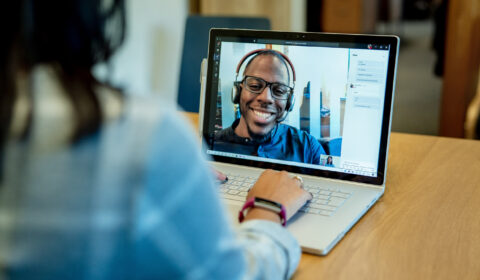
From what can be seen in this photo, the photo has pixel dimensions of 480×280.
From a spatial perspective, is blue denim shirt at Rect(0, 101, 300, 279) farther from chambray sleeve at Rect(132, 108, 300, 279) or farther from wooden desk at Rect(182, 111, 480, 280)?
wooden desk at Rect(182, 111, 480, 280)

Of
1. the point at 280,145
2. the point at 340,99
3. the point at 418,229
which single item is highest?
the point at 340,99

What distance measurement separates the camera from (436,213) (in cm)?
98

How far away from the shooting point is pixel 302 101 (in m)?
1.09

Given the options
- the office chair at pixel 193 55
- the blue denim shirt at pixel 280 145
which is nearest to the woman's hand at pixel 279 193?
the blue denim shirt at pixel 280 145

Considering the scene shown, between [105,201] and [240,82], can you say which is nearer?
[105,201]

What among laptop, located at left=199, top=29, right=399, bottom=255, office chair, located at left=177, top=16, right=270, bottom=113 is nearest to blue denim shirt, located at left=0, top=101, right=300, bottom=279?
laptop, located at left=199, top=29, right=399, bottom=255

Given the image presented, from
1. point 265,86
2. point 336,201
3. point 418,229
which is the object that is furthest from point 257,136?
point 418,229

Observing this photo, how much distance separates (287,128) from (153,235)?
2.12ft

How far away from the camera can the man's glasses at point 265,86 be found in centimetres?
110

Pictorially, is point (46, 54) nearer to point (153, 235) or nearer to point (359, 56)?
point (153, 235)

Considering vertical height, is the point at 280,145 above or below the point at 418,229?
above

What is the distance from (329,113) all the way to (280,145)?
13cm

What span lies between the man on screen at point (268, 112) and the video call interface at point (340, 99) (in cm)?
1

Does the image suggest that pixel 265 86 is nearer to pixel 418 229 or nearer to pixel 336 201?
pixel 336 201
